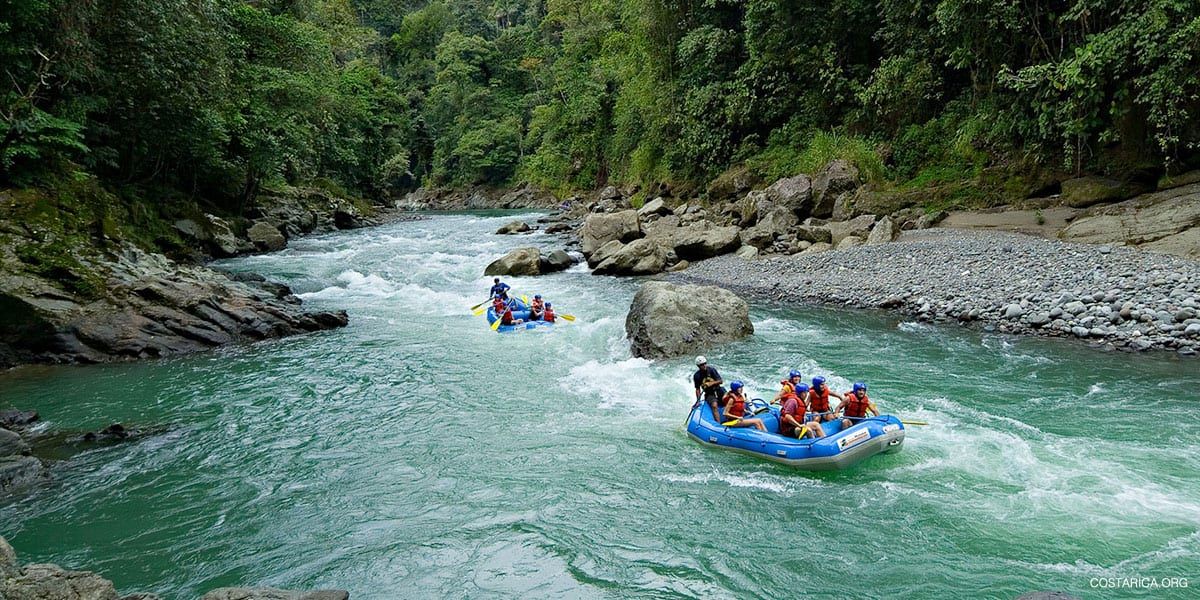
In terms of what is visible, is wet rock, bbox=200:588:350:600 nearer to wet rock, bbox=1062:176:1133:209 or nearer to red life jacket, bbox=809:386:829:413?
red life jacket, bbox=809:386:829:413

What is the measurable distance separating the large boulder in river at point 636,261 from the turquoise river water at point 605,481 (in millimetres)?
7787

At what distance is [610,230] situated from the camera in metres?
23.4

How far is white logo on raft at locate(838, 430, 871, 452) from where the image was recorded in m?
7.46

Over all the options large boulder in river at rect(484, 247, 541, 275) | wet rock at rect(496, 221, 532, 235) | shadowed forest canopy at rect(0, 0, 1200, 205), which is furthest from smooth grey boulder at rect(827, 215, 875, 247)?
wet rock at rect(496, 221, 532, 235)

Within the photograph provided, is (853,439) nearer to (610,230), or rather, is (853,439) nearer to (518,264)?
(518,264)

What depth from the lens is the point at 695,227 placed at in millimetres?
21781

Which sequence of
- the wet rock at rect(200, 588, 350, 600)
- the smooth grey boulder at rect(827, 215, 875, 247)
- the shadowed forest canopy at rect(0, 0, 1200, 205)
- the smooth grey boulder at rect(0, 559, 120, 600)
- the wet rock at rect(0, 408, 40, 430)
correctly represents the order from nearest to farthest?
the smooth grey boulder at rect(0, 559, 120, 600) < the wet rock at rect(200, 588, 350, 600) < the wet rock at rect(0, 408, 40, 430) < the shadowed forest canopy at rect(0, 0, 1200, 205) < the smooth grey boulder at rect(827, 215, 875, 247)

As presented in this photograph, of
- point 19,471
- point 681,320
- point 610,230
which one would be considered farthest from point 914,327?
point 19,471

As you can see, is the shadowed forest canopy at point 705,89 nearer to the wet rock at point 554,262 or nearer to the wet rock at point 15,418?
the wet rock at point 15,418

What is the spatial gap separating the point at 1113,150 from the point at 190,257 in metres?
25.5

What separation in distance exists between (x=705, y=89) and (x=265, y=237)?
60.2ft

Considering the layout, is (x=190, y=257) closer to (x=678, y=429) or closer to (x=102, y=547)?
(x=102, y=547)

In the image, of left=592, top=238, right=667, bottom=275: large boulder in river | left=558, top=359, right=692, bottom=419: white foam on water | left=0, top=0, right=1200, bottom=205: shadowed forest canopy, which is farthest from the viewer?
left=592, top=238, right=667, bottom=275: large boulder in river

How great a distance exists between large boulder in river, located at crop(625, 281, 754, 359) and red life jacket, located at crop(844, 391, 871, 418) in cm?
427
